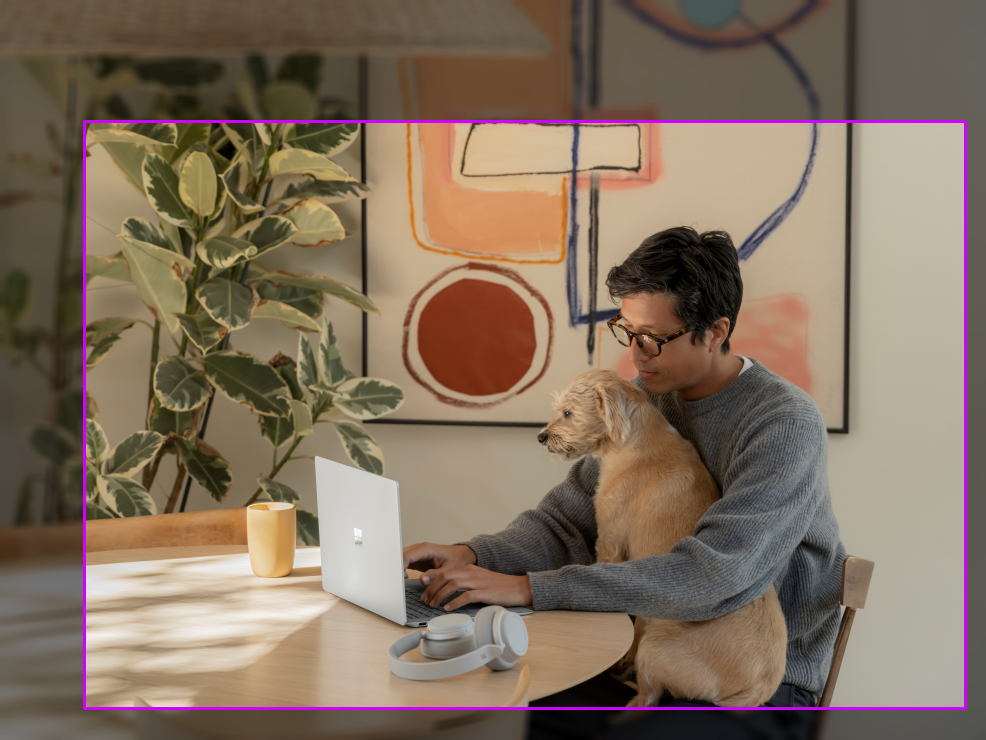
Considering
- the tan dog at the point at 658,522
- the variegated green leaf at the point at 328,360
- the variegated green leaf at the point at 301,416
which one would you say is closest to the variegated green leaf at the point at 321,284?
the variegated green leaf at the point at 328,360

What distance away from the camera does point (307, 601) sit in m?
1.20

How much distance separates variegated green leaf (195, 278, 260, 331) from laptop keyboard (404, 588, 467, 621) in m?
1.19

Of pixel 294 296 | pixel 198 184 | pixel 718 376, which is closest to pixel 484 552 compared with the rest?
pixel 718 376

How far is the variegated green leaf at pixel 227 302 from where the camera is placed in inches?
82.7

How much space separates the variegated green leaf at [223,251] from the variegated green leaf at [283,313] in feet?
0.61

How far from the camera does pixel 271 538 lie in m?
1.32

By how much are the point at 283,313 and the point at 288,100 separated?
2.17 m

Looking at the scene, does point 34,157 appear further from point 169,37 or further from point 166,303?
point 166,303

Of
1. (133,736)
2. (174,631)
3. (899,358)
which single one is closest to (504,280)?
(899,358)

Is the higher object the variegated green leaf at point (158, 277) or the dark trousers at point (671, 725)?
the variegated green leaf at point (158, 277)

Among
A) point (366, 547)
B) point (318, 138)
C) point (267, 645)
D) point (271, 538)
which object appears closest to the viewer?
point (267, 645)

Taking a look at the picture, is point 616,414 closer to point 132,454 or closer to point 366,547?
point 366,547

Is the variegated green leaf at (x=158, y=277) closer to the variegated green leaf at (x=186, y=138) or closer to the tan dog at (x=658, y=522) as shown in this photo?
the variegated green leaf at (x=186, y=138)

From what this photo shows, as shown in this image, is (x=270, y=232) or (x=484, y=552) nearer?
(x=484, y=552)
